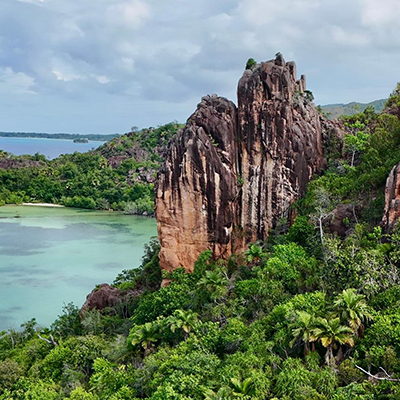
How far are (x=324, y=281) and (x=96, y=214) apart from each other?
39657mm

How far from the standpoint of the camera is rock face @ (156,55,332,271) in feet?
58.4

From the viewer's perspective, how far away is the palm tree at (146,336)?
13.0 meters

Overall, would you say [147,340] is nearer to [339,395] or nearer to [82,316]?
[82,316]

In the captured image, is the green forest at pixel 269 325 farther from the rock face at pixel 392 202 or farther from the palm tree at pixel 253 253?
the rock face at pixel 392 202

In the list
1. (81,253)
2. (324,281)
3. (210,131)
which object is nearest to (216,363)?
(324,281)

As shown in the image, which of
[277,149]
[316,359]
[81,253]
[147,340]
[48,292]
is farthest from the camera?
[81,253]

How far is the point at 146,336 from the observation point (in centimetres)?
1314

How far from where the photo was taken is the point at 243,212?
18.8 meters

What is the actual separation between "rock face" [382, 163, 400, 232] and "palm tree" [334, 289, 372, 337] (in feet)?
10.9

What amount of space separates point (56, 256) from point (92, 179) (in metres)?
27.9

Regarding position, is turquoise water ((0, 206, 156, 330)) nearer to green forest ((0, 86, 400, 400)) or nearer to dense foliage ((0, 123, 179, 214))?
green forest ((0, 86, 400, 400))

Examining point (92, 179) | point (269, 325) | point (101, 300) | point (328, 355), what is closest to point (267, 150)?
point (269, 325)

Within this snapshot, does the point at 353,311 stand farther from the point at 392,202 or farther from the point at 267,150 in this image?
the point at 267,150

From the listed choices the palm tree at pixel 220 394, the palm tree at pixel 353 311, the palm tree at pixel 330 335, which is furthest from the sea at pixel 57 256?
the palm tree at pixel 353 311
